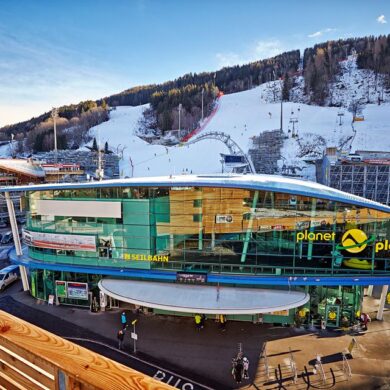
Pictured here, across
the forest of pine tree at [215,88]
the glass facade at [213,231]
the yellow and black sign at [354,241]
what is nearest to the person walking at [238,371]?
the glass facade at [213,231]

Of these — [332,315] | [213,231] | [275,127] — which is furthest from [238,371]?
[275,127]

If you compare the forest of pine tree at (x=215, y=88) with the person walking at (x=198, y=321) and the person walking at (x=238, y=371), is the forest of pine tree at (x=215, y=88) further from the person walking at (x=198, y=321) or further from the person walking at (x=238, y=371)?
the person walking at (x=238, y=371)

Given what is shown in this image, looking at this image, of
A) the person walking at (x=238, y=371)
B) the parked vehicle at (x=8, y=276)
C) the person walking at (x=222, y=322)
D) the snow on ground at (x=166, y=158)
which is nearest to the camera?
the person walking at (x=238, y=371)

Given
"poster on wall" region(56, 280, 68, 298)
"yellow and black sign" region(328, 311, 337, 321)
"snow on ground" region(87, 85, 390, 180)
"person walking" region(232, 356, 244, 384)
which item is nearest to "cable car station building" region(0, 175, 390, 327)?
"yellow and black sign" region(328, 311, 337, 321)

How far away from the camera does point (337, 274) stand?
14.4 meters

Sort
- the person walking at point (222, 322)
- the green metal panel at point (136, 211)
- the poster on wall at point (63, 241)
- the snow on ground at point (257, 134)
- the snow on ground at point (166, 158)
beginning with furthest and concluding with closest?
the snow on ground at point (257, 134)
the snow on ground at point (166, 158)
the poster on wall at point (63, 241)
the green metal panel at point (136, 211)
the person walking at point (222, 322)

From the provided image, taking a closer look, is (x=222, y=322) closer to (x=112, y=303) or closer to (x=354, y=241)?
(x=112, y=303)

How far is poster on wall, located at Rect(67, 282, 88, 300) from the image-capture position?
652 inches

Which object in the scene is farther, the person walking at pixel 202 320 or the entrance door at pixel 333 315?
the entrance door at pixel 333 315

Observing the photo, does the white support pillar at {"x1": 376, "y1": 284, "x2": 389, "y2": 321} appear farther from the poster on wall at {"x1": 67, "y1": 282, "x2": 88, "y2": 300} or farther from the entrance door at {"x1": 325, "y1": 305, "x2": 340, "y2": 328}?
the poster on wall at {"x1": 67, "y1": 282, "x2": 88, "y2": 300}

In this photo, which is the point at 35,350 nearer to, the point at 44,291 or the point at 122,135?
the point at 44,291

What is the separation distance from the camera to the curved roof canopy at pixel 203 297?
1310cm

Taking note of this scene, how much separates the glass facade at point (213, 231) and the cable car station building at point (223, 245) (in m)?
0.05

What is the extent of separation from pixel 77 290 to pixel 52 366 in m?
16.4
